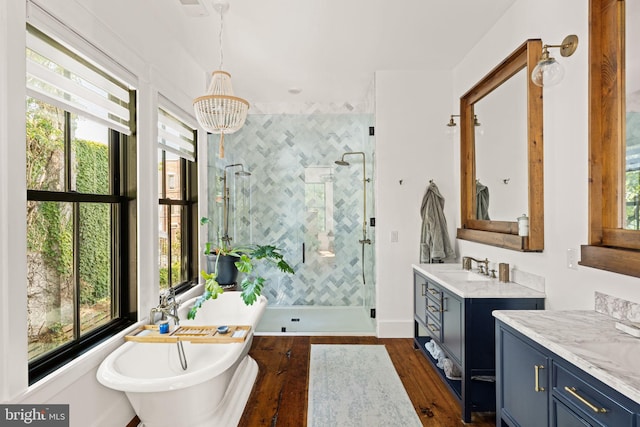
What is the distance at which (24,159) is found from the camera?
1.40 meters

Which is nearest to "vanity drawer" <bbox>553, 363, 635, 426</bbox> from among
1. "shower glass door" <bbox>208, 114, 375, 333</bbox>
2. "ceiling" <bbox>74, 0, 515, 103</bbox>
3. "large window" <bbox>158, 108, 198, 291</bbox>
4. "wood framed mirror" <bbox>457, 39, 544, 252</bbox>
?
"wood framed mirror" <bbox>457, 39, 544, 252</bbox>

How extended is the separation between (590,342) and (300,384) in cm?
194

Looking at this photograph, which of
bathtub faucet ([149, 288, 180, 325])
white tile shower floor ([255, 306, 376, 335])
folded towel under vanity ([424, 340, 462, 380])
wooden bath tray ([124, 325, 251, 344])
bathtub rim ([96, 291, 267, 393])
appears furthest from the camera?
white tile shower floor ([255, 306, 376, 335])

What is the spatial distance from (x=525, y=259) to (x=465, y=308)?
59 centimetres

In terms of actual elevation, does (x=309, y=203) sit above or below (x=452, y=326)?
above

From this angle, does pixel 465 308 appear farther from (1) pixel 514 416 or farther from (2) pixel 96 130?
(2) pixel 96 130

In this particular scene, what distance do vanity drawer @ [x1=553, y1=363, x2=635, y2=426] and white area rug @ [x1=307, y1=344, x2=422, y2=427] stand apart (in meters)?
1.08

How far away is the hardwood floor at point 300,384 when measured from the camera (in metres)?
2.19

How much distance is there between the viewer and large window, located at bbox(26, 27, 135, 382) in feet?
5.23

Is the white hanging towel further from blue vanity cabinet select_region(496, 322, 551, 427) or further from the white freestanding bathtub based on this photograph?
the white freestanding bathtub

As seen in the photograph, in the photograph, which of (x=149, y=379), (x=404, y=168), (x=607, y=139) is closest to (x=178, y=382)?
(x=149, y=379)

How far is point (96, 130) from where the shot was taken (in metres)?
2.06

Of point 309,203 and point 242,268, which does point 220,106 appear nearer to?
point 242,268

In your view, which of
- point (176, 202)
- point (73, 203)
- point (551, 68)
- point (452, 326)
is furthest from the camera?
point (176, 202)
